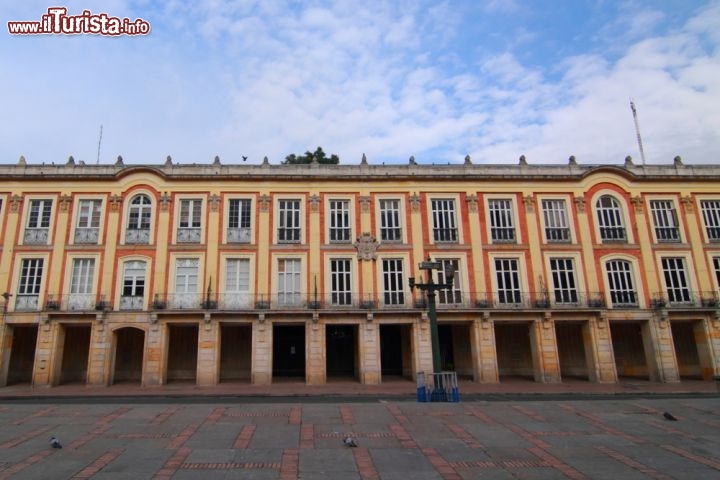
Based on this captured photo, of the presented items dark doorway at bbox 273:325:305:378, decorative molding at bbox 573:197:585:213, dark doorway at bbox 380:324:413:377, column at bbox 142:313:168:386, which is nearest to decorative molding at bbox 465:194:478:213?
decorative molding at bbox 573:197:585:213

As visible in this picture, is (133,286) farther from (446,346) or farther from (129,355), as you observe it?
(446,346)

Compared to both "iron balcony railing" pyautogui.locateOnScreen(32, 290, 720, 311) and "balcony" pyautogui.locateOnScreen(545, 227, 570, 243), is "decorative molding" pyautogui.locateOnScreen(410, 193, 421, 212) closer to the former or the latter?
"iron balcony railing" pyautogui.locateOnScreen(32, 290, 720, 311)

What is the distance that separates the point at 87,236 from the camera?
973 inches

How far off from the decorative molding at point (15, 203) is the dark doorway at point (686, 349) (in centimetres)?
3741

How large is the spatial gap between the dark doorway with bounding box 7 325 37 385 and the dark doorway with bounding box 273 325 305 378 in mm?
13091

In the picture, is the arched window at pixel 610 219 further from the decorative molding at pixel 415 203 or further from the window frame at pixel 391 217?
the window frame at pixel 391 217

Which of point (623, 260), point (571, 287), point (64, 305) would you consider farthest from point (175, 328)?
point (623, 260)

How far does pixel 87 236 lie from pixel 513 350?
24991 millimetres

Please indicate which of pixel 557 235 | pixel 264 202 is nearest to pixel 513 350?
pixel 557 235

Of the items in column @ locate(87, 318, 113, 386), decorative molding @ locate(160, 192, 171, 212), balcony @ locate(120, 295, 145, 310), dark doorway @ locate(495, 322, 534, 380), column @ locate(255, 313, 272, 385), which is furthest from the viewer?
dark doorway @ locate(495, 322, 534, 380)

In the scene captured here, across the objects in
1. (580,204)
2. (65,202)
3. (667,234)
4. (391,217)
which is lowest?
(667,234)

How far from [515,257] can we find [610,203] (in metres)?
6.86

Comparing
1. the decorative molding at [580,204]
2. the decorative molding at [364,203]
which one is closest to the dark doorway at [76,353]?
the decorative molding at [364,203]

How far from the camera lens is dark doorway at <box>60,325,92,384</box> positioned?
2519 cm
